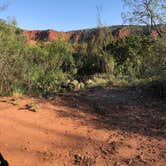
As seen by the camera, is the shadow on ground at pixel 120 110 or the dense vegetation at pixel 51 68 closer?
the shadow on ground at pixel 120 110

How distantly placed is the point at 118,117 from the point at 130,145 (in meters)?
1.16

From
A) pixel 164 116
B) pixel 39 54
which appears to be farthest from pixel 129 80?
pixel 164 116

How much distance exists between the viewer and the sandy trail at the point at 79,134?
4047mm

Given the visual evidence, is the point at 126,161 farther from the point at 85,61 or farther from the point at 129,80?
the point at 85,61

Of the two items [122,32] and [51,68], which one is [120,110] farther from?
[122,32]

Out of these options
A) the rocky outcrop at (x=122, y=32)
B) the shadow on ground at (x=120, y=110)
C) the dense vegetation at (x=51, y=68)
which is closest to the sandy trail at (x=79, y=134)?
the shadow on ground at (x=120, y=110)

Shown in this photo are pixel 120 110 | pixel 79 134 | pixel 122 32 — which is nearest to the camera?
pixel 79 134

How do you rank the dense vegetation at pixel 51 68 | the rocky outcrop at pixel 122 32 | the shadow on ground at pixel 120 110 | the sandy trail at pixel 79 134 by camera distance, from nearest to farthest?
the sandy trail at pixel 79 134
the shadow on ground at pixel 120 110
the dense vegetation at pixel 51 68
the rocky outcrop at pixel 122 32

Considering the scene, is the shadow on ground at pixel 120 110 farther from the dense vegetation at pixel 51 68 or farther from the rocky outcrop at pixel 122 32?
the rocky outcrop at pixel 122 32

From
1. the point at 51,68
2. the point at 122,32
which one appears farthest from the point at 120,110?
the point at 122,32

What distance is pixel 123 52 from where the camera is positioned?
14375 mm

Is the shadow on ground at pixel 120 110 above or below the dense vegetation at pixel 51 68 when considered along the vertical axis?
below

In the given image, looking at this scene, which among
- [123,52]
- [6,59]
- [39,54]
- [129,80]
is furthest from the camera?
[123,52]

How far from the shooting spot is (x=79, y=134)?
472cm
